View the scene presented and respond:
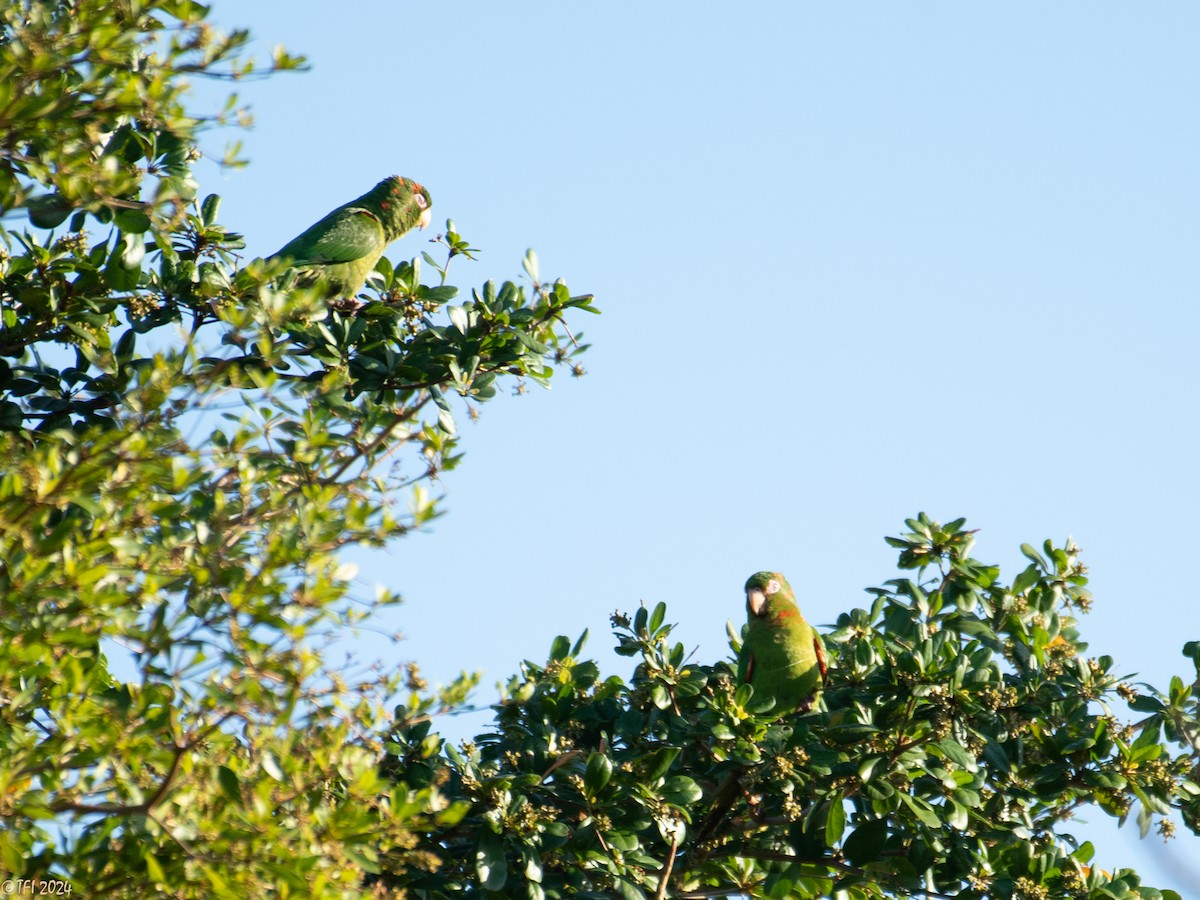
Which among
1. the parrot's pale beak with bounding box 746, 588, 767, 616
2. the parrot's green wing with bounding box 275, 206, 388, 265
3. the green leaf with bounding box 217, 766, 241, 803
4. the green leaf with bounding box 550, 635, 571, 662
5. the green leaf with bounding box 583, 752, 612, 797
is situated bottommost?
the green leaf with bounding box 217, 766, 241, 803

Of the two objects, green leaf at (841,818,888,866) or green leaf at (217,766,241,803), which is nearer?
green leaf at (217,766,241,803)

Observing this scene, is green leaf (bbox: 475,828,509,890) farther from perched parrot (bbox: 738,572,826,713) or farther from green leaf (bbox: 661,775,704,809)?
perched parrot (bbox: 738,572,826,713)

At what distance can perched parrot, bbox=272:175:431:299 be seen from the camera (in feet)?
18.7

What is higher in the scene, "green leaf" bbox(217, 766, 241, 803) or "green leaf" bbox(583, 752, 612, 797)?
"green leaf" bbox(583, 752, 612, 797)

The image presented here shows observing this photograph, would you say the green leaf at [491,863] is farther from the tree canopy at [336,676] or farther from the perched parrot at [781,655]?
the perched parrot at [781,655]

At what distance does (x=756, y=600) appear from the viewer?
5.86 m

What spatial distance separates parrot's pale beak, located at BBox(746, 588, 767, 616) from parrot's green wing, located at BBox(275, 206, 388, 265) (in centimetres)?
236

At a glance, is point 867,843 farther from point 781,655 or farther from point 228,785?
point 228,785

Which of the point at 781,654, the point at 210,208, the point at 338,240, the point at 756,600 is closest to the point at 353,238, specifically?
the point at 338,240

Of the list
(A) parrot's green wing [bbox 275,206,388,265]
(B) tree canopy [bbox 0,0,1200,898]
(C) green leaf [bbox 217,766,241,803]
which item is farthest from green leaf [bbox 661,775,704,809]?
(A) parrot's green wing [bbox 275,206,388,265]

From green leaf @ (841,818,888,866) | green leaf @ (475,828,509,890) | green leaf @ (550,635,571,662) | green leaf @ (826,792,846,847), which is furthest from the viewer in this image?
green leaf @ (550,635,571,662)

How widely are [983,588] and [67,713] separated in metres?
3.61

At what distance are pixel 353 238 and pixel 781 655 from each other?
2690 millimetres

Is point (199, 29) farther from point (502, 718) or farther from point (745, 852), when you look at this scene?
point (745, 852)
